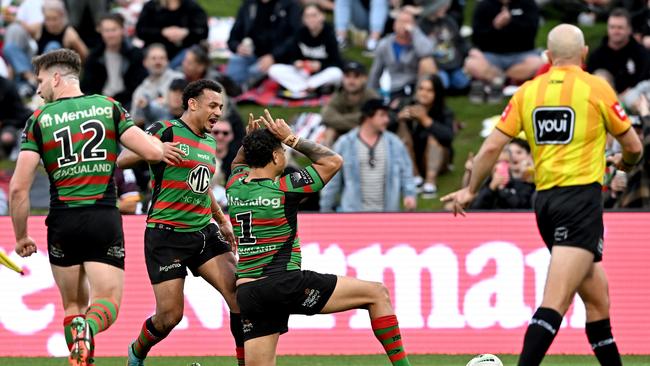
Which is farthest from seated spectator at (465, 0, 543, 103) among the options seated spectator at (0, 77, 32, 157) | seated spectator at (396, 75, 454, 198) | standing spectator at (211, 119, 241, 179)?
seated spectator at (0, 77, 32, 157)

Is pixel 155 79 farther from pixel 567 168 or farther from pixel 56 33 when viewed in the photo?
pixel 567 168

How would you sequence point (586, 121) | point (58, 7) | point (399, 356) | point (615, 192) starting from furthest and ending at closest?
point (58, 7) < point (615, 192) < point (399, 356) < point (586, 121)

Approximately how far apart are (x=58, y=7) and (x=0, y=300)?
6.63 m

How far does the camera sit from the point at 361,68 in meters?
16.0

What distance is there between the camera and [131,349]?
33.2 ft

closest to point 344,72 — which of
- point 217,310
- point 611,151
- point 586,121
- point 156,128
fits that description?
point 611,151

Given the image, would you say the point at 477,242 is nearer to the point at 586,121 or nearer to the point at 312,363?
the point at 312,363

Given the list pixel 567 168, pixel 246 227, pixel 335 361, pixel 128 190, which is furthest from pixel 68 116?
pixel 128 190

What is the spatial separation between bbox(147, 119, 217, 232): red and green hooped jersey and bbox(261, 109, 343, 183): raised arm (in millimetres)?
860

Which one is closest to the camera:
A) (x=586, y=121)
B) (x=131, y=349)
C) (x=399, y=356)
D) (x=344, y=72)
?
(x=586, y=121)

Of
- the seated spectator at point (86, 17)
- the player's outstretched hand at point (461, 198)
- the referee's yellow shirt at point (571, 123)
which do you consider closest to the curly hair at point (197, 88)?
the player's outstretched hand at point (461, 198)

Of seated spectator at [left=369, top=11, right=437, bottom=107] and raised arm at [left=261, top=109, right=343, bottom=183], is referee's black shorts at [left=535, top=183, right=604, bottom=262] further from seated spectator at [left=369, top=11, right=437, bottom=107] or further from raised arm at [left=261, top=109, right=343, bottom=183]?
seated spectator at [left=369, top=11, right=437, bottom=107]

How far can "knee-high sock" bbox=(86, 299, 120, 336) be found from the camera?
9086 millimetres

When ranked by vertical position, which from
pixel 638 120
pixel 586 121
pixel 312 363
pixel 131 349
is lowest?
pixel 312 363
